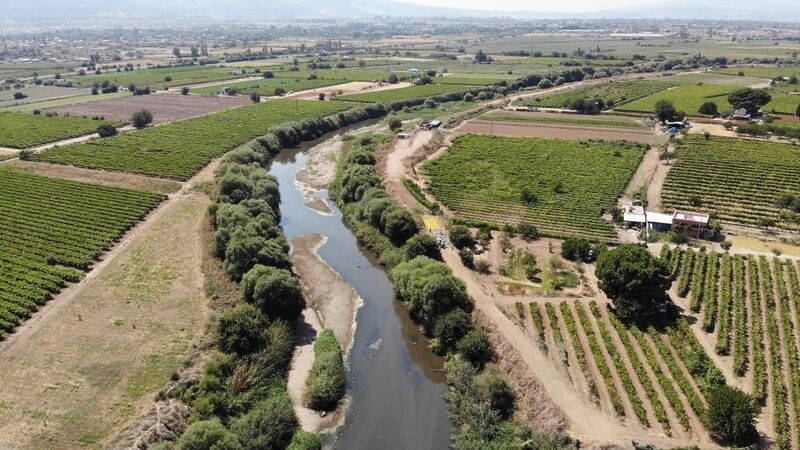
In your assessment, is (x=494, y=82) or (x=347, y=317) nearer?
(x=347, y=317)

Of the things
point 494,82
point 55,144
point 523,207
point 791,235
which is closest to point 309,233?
point 523,207

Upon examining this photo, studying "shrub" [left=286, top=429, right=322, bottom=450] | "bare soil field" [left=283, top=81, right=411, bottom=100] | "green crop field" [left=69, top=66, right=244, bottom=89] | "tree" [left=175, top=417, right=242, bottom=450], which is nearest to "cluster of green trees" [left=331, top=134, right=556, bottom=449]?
"shrub" [left=286, top=429, right=322, bottom=450]

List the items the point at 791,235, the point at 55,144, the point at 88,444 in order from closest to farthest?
the point at 88,444
the point at 791,235
the point at 55,144

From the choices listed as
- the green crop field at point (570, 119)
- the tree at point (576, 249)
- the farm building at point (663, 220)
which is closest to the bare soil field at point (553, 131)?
the green crop field at point (570, 119)

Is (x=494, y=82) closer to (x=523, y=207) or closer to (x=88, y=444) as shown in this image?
(x=523, y=207)

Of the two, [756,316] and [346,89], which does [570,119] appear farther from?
[756,316]

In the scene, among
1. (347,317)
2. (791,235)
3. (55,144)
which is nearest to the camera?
(347,317)

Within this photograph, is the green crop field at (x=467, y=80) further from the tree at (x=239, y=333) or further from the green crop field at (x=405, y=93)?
the tree at (x=239, y=333)
